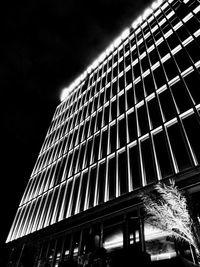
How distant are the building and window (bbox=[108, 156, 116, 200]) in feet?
0.25

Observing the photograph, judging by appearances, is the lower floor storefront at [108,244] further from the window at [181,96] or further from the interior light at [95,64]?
the interior light at [95,64]

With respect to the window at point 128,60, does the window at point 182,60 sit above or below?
below

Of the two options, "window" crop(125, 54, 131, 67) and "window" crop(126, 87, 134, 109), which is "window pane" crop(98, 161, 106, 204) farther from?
"window" crop(125, 54, 131, 67)

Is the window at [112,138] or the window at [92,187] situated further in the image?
the window at [112,138]

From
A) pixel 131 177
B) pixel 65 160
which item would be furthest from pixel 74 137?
pixel 131 177

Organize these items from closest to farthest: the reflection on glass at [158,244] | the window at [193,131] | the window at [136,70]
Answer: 1. the reflection on glass at [158,244]
2. the window at [193,131]
3. the window at [136,70]

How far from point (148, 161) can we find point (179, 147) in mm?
2243

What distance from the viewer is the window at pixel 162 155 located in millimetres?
11430

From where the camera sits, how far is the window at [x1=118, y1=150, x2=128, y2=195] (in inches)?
531

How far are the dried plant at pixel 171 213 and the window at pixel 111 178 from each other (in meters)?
3.42

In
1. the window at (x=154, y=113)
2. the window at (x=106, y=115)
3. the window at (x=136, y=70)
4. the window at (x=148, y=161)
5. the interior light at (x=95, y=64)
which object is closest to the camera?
the window at (x=148, y=161)

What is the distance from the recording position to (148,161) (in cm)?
1302

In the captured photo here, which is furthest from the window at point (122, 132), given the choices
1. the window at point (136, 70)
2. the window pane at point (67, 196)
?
the window pane at point (67, 196)

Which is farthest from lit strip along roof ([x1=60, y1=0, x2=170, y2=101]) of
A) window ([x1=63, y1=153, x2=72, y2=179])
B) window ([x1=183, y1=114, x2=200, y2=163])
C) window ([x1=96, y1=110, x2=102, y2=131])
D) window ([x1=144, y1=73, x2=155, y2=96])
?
window ([x1=183, y1=114, x2=200, y2=163])
